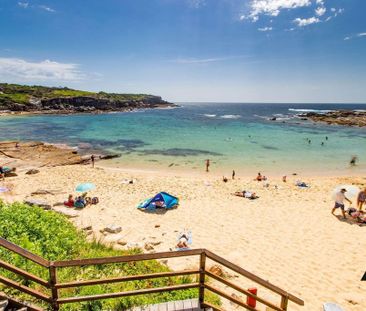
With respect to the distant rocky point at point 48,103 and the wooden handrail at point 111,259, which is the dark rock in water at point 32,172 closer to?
the wooden handrail at point 111,259

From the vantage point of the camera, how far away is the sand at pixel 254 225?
29.3 feet

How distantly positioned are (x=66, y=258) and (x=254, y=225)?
9240 mm

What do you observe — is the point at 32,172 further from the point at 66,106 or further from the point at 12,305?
the point at 66,106

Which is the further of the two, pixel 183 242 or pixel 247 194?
pixel 247 194

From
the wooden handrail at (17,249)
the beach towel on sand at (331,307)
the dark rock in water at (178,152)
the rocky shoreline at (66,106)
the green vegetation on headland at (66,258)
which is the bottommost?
the dark rock in water at (178,152)

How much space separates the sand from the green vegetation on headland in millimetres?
2027

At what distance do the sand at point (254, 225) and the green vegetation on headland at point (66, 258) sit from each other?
2027 millimetres

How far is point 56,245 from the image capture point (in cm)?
734

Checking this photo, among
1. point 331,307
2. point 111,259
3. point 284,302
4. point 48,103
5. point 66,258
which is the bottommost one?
point 331,307

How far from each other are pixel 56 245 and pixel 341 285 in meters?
8.93

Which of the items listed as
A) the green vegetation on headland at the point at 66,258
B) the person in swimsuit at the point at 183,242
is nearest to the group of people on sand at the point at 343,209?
the person in swimsuit at the point at 183,242

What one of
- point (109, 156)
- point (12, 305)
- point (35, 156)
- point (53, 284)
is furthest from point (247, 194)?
point (35, 156)

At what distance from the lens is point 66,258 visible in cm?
704

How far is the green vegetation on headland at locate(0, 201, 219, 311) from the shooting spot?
5.30 m
